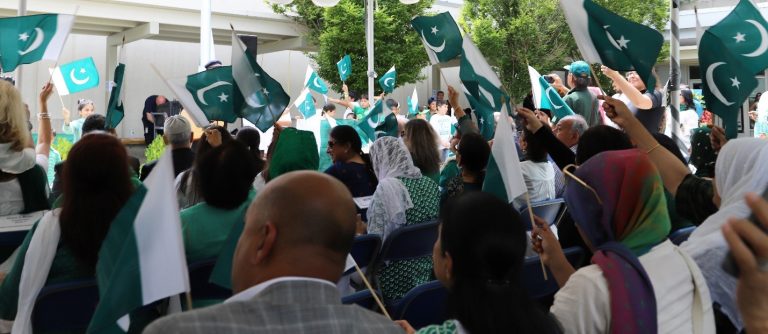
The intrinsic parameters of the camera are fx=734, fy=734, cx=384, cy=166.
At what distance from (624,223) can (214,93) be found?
415 cm

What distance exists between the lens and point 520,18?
22.8 meters

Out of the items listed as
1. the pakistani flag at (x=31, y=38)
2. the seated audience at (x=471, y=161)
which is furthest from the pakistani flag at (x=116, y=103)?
the seated audience at (x=471, y=161)

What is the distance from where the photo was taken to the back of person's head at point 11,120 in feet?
13.3

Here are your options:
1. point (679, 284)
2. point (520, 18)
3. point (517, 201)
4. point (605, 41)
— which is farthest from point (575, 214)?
point (520, 18)

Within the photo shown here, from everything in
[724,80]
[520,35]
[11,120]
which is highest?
[520,35]

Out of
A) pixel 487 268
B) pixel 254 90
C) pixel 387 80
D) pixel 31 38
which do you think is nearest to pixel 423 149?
pixel 254 90

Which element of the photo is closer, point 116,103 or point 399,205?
point 399,205

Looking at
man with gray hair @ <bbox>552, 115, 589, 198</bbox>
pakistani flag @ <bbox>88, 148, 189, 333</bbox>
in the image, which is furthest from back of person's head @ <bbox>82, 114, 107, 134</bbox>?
pakistani flag @ <bbox>88, 148, 189, 333</bbox>

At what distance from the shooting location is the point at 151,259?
1.85 metres

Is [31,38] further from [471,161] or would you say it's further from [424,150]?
[471,161]

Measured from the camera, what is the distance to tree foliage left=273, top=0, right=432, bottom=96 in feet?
75.4

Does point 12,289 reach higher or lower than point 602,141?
lower

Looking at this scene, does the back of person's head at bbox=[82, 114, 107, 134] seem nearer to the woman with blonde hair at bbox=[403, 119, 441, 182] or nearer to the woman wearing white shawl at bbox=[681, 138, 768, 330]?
the woman with blonde hair at bbox=[403, 119, 441, 182]

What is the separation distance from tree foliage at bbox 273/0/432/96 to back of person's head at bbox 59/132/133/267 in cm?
2042
